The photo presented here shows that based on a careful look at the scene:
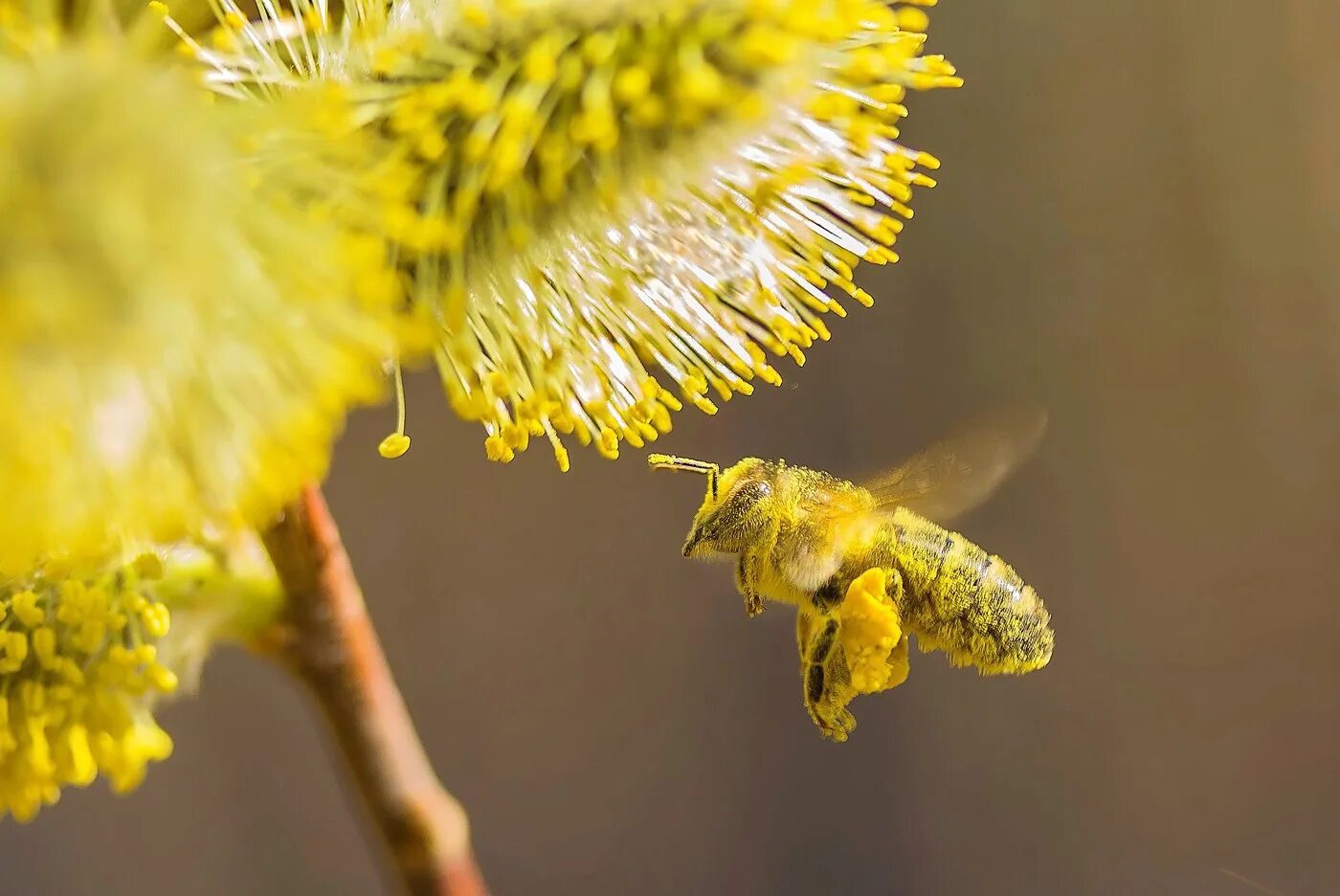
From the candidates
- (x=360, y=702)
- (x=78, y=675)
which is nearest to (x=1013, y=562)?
(x=360, y=702)

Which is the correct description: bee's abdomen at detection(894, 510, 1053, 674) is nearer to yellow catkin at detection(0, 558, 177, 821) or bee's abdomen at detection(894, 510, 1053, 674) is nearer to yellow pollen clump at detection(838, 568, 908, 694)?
yellow pollen clump at detection(838, 568, 908, 694)

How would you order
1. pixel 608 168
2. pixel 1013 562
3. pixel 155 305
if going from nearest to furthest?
1. pixel 155 305
2. pixel 608 168
3. pixel 1013 562

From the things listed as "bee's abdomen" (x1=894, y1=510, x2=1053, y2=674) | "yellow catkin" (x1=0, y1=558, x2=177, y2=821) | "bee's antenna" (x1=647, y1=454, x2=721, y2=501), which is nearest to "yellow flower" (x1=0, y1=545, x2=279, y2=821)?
"yellow catkin" (x1=0, y1=558, x2=177, y2=821)

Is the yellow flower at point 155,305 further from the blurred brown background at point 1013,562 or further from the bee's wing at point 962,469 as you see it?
the blurred brown background at point 1013,562

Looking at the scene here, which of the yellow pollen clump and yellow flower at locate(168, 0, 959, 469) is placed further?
the yellow pollen clump

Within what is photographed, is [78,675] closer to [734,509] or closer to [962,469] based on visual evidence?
[734,509]

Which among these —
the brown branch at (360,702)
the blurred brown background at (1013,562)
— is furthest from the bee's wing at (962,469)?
the blurred brown background at (1013,562)

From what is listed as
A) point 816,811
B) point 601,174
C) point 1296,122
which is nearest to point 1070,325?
point 1296,122
